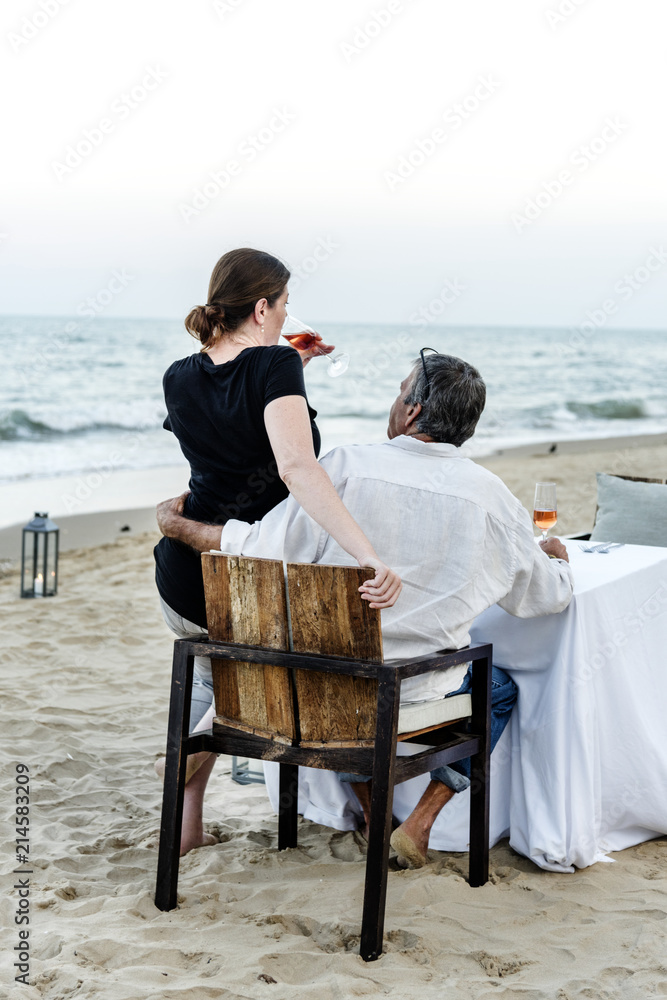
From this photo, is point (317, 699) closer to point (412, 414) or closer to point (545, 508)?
point (412, 414)

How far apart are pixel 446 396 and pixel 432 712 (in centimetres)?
78

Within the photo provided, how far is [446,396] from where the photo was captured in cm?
222

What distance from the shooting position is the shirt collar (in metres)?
2.21

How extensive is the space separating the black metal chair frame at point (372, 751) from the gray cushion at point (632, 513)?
1.41 meters

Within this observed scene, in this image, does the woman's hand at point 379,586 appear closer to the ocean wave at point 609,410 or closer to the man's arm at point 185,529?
the man's arm at point 185,529

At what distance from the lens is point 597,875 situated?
7.89ft

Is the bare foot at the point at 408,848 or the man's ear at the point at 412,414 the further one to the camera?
the bare foot at the point at 408,848

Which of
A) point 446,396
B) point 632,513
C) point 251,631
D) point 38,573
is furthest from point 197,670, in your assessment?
point 38,573

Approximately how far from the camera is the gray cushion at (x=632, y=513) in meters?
3.44

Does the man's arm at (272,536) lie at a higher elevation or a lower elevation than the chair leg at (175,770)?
higher

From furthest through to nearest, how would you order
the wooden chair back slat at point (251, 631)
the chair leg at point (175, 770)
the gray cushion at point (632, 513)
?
the gray cushion at point (632, 513) < the chair leg at point (175, 770) < the wooden chair back slat at point (251, 631)

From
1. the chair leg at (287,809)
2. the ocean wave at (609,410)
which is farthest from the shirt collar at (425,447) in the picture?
the ocean wave at (609,410)

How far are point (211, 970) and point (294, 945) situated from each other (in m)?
0.20

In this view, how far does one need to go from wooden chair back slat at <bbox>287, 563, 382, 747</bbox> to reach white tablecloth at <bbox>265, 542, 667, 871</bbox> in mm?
393
